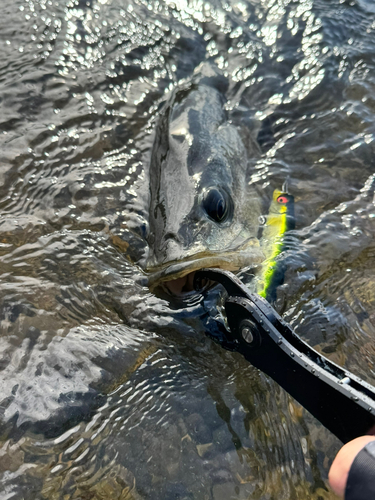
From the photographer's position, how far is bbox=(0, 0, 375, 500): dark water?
2.22m

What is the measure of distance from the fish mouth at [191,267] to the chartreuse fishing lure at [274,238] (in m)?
0.12

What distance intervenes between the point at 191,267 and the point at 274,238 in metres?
1.12

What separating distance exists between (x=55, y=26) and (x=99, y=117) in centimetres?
165

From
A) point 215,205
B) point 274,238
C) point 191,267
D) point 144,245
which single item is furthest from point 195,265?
point 274,238

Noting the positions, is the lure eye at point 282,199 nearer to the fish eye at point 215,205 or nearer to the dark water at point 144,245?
the dark water at point 144,245

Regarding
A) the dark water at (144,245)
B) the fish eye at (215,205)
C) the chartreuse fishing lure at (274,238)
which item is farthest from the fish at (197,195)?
the dark water at (144,245)

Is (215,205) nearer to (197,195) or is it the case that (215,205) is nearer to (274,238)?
(197,195)

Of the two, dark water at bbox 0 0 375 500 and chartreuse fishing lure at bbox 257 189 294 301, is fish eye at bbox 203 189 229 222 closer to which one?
chartreuse fishing lure at bbox 257 189 294 301

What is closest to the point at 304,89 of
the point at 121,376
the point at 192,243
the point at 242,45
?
the point at 242,45

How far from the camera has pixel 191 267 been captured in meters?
2.55

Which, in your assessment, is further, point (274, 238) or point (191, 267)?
point (274, 238)

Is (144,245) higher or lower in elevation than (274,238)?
lower

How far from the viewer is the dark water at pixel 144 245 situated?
2225mm

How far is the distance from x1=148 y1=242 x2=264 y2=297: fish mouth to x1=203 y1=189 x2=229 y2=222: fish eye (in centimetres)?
27
